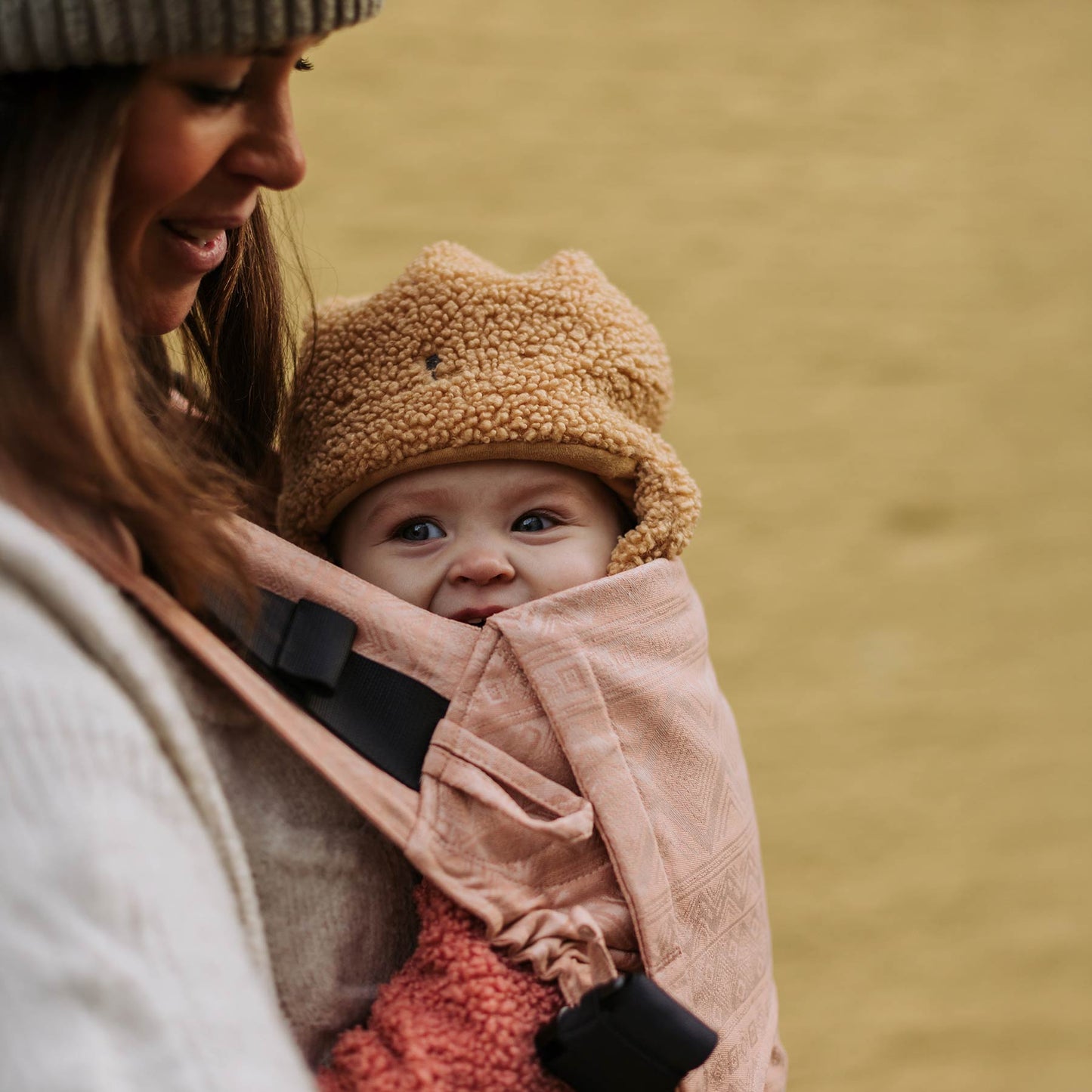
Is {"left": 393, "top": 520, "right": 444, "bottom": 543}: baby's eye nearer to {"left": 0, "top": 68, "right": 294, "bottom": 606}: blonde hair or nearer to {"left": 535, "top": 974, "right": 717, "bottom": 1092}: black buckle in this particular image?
{"left": 0, "top": 68, "right": 294, "bottom": 606}: blonde hair

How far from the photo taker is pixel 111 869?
2.23ft

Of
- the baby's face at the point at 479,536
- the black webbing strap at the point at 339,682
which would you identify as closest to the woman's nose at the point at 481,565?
the baby's face at the point at 479,536

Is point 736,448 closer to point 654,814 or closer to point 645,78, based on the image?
point 645,78

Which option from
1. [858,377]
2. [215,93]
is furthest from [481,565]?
[858,377]

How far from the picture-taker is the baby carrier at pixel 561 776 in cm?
93

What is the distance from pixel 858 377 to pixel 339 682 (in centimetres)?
360

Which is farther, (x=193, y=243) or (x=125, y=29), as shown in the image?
(x=193, y=243)

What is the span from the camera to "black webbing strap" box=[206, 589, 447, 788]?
95 cm

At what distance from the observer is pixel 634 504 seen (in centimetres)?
123

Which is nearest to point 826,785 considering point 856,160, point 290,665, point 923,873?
point 923,873

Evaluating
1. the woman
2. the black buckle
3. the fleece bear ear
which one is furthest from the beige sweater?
the fleece bear ear

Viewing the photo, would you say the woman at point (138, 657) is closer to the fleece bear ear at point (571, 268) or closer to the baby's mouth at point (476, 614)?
the baby's mouth at point (476, 614)

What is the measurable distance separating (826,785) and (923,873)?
1.21 feet

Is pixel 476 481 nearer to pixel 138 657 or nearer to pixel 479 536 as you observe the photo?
pixel 479 536
